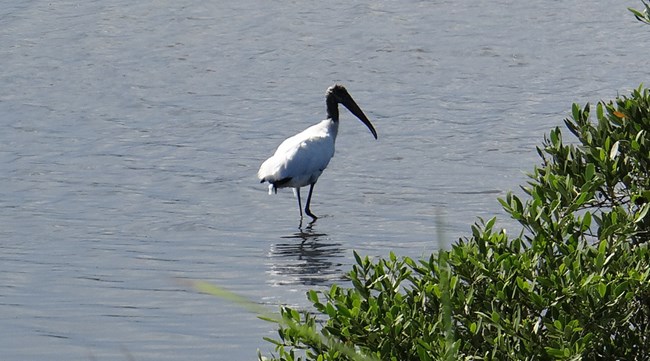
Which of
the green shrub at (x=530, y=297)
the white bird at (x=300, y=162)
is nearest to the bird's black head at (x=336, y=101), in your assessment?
the white bird at (x=300, y=162)

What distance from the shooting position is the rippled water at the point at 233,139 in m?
10.1

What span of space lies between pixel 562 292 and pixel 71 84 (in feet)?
60.0

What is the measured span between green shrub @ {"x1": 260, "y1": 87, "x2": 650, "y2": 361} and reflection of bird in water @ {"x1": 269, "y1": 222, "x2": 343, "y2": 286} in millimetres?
6192

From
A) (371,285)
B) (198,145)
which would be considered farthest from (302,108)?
(371,285)

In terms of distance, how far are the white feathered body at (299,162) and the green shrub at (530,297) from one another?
9251 mm

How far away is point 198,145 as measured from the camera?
58.1 ft

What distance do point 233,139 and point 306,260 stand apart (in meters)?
6.66

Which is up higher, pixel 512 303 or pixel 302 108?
pixel 512 303

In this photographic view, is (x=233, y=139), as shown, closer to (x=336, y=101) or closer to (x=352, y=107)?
(x=352, y=107)

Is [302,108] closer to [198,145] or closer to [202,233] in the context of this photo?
[198,145]

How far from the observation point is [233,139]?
1814 cm

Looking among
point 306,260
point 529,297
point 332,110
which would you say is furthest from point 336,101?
point 529,297

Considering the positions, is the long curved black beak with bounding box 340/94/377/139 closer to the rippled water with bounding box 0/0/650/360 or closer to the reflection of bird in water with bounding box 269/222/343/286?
the rippled water with bounding box 0/0/650/360

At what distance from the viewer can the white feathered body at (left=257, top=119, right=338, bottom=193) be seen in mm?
13742
